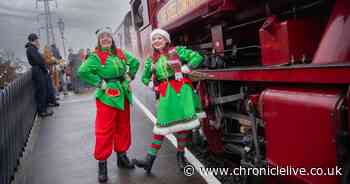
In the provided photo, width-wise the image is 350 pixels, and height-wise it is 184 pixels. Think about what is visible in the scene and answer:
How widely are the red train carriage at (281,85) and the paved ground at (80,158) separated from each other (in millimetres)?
833

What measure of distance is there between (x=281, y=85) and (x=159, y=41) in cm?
191

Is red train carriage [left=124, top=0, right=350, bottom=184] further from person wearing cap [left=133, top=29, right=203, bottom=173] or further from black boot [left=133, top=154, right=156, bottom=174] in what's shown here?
black boot [left=133, top=154, right=156, bottom=174]

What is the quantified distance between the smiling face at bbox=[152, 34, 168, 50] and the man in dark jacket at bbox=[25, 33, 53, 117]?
20.5 ft

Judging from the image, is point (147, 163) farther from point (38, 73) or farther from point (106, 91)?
point (38, 73)

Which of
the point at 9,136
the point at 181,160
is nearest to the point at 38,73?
the point at 9,136

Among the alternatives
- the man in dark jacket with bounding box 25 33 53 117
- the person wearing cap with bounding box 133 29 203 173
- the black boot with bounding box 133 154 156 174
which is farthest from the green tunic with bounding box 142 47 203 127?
the man in dark jacket with bounding box 25 33 53 117

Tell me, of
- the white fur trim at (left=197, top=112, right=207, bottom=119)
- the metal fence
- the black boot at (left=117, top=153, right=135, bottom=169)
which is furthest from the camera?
the black boot at (left=117, top=153, right=135, bottom=169)

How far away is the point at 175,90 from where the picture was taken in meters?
4.52

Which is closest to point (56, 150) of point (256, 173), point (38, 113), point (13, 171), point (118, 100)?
point (13, 171)

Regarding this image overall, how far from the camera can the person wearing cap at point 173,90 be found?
4496mm

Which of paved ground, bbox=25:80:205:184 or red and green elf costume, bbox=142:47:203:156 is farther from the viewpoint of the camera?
paved ground, bbox=25:80:205:184

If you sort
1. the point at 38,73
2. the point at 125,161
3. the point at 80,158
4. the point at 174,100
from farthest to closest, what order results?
the point at 38,73
the point at 80,158
the point at 125,161
the point at 174,100

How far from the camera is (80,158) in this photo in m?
5.84

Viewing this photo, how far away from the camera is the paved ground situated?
468 cm
